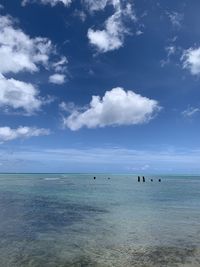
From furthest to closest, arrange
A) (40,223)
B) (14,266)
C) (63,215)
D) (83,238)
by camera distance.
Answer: (63,215)
(40,223)
(83,238)
(14,266)

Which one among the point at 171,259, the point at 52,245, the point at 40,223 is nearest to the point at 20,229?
the point at 40,223

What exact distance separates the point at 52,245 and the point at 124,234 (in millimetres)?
5549

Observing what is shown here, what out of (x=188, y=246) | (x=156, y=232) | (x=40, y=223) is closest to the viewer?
(x=188, y=246)

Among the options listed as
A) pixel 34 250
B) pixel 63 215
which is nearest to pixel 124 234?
pixel 34 250

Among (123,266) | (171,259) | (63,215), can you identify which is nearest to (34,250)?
(123,266)

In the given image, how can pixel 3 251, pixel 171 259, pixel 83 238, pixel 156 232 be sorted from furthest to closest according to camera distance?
pixel 156 232 < pixel 83 238 < pixel 3 251 < pixel 171 259

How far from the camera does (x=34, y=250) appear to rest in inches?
709

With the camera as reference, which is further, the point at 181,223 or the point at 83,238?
the point at 181,223

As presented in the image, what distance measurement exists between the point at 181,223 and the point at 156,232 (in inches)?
189

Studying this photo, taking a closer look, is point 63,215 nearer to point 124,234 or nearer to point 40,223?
point 40,223

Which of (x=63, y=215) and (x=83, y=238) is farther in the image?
(x=63, y=215)

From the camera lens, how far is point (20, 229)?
23.6m

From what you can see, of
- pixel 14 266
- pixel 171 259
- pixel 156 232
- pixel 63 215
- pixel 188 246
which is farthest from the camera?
pixel 63 215

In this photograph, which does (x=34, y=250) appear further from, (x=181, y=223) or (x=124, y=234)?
(x=181, y=223)
